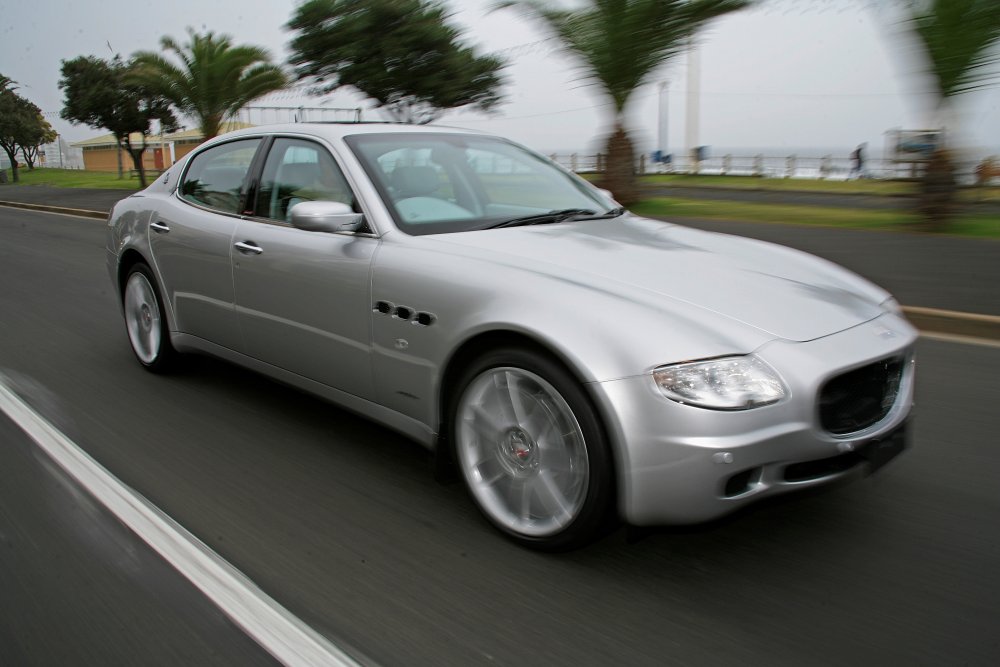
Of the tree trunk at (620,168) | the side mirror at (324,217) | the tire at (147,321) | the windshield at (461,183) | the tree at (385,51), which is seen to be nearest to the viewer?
the side mirror at (324,217)

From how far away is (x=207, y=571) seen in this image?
3006mm

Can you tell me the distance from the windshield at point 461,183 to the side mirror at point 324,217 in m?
0.20

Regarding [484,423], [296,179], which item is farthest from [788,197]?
[484,423]

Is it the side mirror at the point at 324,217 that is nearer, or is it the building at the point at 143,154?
the side mirror at the point at 324,217

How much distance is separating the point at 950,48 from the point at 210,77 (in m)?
21.7

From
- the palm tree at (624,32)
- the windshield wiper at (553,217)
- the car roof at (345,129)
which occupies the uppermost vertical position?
the palm tree at (624,32)

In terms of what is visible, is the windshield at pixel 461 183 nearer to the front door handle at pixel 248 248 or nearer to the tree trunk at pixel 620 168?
the front door handle at pixel 248 248

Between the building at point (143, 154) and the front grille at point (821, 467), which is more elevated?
the building at point (143, 154)

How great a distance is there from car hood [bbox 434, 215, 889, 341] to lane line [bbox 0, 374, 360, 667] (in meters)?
1.46

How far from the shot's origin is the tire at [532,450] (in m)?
2.89

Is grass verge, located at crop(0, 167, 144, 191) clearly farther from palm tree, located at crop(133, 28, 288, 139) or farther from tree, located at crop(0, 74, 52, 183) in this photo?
tree, located at crop(0, 74, 52, 183)

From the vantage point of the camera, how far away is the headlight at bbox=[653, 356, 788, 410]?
8.80ft

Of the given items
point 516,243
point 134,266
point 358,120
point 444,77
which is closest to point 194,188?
point 134,266

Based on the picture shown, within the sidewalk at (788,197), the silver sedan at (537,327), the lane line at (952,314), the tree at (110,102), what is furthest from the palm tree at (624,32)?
the tree at (110,102)
